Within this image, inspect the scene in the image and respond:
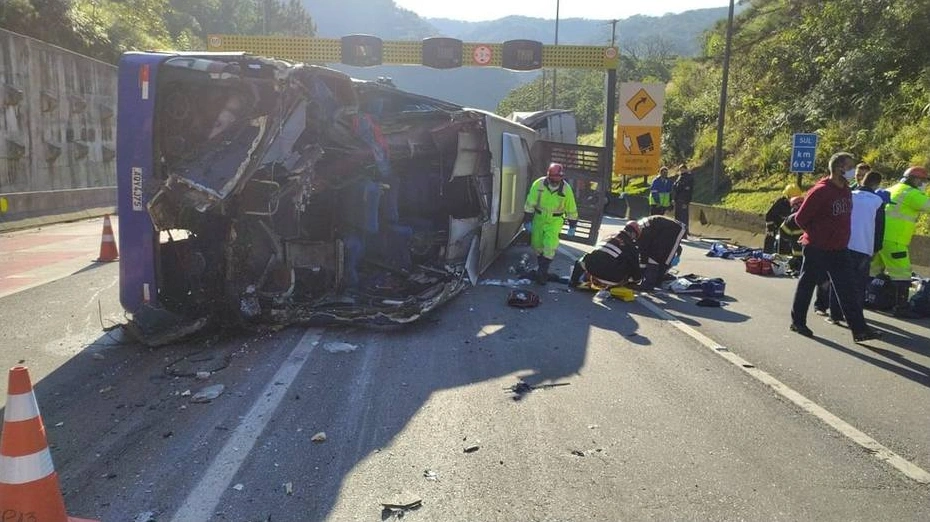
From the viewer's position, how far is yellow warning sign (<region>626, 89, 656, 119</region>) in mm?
21422

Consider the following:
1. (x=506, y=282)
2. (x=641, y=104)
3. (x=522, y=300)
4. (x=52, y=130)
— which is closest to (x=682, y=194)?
(x=641, y=104)

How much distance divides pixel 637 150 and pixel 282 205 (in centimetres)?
1749

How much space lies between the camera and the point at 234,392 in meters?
4.71

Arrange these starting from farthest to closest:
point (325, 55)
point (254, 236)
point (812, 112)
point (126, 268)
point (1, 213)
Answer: point (325, 55), point (812, 112), point (1, 213), point (254, 236), point (126, 268)

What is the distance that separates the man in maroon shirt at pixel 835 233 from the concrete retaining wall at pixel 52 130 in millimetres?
14822

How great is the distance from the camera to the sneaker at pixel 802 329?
21.8ft

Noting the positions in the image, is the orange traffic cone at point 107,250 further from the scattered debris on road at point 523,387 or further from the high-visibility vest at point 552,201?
the scattered debris on road at point 523,387

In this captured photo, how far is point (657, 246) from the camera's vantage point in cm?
890

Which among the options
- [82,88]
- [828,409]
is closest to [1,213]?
[82,88]

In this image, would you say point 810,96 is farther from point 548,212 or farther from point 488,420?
point 488,420

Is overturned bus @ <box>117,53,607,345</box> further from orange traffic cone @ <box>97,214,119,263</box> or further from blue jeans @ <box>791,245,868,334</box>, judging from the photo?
orange traffic cone @ <box>97,214,119,263</box>

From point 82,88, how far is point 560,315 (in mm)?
19864

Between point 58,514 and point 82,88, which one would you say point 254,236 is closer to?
point 58,514

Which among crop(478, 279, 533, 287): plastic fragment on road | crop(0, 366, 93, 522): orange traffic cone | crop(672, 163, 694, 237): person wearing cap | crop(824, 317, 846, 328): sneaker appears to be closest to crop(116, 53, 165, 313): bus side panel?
crop(0, 366, 93, 522): orange traffic cone
